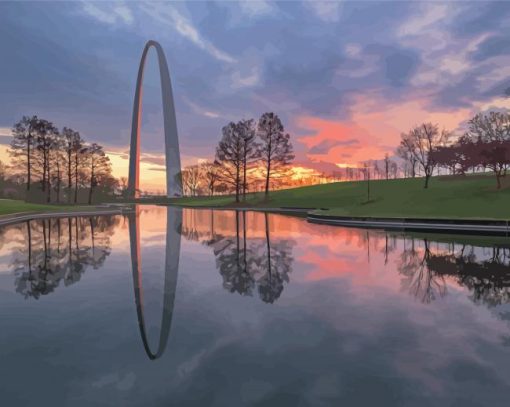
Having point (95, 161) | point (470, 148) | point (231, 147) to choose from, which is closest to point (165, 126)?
point (95, 161)

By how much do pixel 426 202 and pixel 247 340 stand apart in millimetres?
34845

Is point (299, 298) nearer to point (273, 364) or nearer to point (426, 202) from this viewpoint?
point (273, 364)

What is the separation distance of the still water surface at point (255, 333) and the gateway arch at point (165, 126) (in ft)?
267

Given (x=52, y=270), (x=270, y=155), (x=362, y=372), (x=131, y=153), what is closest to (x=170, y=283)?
(x=52, y=270)

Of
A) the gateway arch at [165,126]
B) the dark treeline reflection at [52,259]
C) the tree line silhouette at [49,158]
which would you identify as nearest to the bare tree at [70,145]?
the tree line silhouette at [49,158]

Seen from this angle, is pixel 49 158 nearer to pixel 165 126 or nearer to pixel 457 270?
pixel 165 126

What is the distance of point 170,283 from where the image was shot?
10.7 metres

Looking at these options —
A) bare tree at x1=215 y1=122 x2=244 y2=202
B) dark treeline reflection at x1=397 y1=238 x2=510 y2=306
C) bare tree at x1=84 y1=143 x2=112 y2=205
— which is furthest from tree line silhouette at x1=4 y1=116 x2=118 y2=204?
dark treeline reflection at x1=397 y1=238 x2=510 y2=306

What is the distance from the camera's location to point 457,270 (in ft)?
40.5

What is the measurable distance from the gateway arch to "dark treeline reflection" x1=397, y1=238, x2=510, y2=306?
272 ft

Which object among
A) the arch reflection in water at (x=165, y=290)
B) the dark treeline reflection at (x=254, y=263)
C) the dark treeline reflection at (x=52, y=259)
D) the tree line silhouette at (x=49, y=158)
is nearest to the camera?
the arch reflection in water at (x=165, y=290)

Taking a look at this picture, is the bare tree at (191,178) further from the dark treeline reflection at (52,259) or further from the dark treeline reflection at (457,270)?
the dark treeline reflection at (457,270)

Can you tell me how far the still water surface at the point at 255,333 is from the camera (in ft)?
16.0

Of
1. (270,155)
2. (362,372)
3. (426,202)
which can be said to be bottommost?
(362,372)
